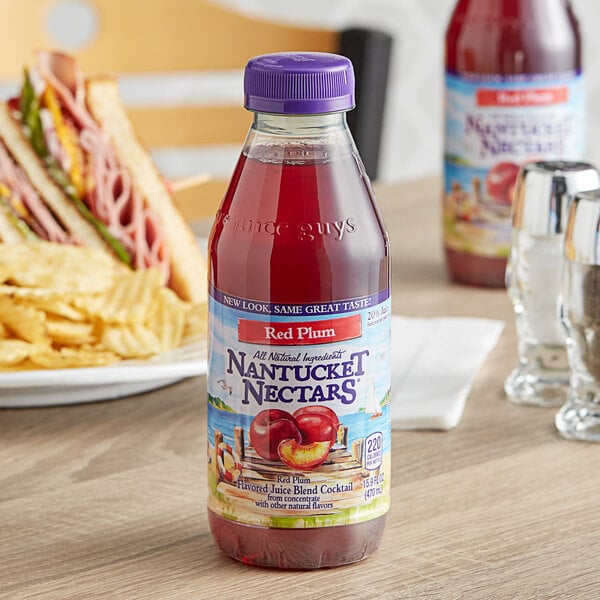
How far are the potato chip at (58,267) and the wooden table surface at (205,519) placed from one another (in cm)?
12

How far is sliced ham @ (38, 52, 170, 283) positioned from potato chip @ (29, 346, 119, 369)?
0.32 meters

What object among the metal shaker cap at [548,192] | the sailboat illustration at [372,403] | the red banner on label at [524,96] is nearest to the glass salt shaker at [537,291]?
the metal shaker cap at [548,192]

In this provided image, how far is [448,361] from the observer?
4.08 ft

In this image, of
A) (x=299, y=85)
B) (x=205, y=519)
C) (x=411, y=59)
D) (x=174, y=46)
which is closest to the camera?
(x=299, y=85)

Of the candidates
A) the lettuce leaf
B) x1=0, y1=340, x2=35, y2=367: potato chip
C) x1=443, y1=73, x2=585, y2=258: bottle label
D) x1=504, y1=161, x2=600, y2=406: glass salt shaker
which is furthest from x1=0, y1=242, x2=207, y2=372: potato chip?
x1=443, y1=73, x2=585, y2=258: bottle label

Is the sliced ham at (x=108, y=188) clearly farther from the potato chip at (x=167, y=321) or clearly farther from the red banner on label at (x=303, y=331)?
the red banner on label at (x=303, y=331)

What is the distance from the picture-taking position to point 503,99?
56.4 inches

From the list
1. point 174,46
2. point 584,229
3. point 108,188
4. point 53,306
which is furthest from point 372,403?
point 174,46

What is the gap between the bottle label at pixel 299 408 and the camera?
78cm

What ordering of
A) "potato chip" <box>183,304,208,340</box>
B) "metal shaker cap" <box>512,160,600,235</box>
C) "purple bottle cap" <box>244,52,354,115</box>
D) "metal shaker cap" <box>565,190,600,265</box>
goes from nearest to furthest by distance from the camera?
"purple bottle cap" <box>244,52,354,115</box> < "metal shaker cap" <box>565,190,600,265</box> < "metal shaker cap" <box>512,160,600,235</box> < "potato chip" <box>183,304,208,340</box>

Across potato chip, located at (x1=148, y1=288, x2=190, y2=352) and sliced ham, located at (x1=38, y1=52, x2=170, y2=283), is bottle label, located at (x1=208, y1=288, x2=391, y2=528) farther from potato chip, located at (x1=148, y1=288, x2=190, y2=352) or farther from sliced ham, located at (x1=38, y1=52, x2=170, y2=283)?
sliced ham, located at (x1=38, y1=52, x2=170, y2=283)

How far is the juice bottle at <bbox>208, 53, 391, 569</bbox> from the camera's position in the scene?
770 mm

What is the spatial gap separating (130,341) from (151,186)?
422 mm

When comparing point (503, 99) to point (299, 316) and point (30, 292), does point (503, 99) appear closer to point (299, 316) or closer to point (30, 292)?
point (30, 292)
